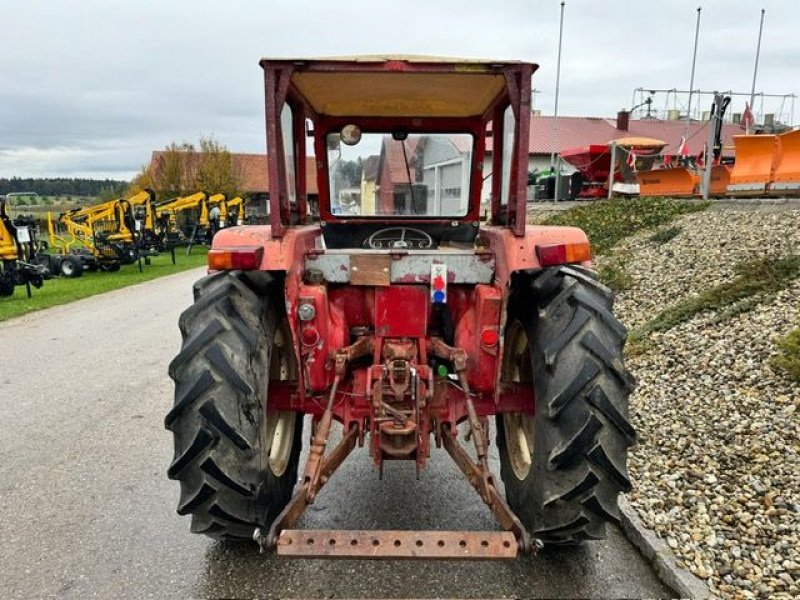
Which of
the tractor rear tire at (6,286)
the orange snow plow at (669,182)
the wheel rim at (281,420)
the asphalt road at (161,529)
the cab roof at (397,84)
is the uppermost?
the cab roof at (397,84)

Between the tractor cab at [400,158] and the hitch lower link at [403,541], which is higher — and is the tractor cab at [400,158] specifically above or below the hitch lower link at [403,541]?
above

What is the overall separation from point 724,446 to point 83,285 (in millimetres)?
15233

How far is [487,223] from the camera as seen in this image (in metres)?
4.47

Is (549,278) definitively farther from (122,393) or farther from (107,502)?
(122,393)

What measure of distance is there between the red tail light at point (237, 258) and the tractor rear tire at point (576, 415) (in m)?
1.29

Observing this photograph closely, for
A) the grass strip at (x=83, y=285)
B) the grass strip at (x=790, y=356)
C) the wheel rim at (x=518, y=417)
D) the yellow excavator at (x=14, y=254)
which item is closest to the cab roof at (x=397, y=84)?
the wheel rim at (x=518, y=417)

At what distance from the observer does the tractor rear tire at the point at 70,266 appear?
17.5 meters

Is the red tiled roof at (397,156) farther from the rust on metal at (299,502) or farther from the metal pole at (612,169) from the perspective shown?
the metal pole at (612,169)

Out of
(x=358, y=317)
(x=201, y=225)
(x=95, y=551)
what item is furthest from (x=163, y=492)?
(x=201, y=225)

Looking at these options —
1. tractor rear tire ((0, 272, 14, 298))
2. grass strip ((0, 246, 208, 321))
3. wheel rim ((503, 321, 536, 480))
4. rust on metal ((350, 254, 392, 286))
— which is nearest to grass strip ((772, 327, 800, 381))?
wheel rim ((503, 321, 536, 480))

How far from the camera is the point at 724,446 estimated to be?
12.4 feet

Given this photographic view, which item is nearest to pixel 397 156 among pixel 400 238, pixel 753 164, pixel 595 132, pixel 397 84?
pixel 400 238

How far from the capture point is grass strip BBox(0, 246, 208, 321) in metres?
11.7

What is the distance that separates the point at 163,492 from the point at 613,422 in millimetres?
2759
